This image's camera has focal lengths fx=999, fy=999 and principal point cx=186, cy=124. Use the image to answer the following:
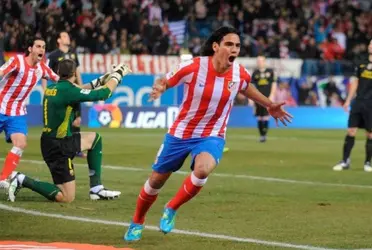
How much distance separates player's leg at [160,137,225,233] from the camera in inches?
360

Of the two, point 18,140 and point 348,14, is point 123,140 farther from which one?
point 348,14

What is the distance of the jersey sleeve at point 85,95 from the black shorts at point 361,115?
7632 millimetres

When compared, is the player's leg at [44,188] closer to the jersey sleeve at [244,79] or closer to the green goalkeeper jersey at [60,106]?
the green goalkeeper jersey at [60,106]

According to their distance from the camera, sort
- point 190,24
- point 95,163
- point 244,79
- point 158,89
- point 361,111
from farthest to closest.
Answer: point 190,24, point 361,111, point 95,163, point 244,79, point 158,89

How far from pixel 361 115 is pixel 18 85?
672cm

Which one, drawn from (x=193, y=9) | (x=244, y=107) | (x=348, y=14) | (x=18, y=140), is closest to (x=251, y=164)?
(x=18, y=140)

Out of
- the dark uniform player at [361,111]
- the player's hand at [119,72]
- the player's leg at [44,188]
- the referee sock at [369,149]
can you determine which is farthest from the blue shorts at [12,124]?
the referee sock at [369,149]

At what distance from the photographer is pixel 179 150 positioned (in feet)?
30.7

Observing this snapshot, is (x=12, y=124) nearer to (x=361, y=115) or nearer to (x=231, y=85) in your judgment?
(x=231, y=85)

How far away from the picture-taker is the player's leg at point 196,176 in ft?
30.0

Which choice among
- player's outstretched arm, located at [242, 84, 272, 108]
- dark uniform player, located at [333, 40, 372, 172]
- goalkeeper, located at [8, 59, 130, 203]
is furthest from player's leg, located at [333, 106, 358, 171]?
player's outstretched arm, located at [242, 84, 272, 108]

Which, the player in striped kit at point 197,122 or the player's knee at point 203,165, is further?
the player in striped kit at point 197,122

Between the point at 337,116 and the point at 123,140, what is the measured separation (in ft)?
44.1

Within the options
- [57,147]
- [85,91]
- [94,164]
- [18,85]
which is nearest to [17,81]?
[18,85]
